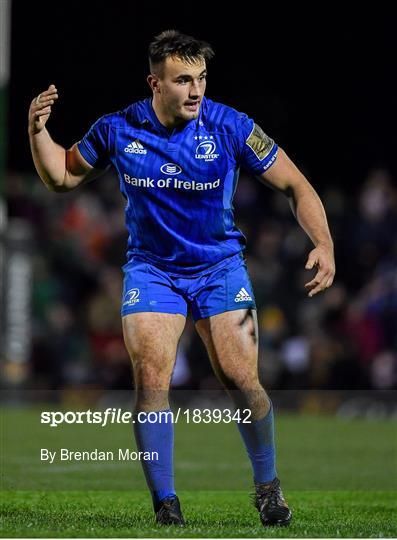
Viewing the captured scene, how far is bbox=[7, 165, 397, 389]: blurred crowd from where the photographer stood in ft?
53.6

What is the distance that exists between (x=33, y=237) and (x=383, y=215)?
4693 mm

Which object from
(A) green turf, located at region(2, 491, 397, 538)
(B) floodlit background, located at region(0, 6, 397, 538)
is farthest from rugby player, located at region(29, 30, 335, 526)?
(B) floodlit background, located at region(0, 6, 397, 538)

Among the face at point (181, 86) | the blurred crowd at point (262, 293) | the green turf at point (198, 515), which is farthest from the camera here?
the blurred crowd at point (262, 293)

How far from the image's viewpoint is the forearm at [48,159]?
680 cm

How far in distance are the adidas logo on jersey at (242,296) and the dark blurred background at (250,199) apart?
322 inches

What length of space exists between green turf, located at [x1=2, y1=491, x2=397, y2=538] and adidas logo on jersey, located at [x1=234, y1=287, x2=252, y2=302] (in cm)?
115

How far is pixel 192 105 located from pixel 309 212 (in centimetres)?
81

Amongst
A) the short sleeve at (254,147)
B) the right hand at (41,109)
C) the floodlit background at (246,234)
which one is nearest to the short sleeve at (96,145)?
the right hand at (41,109)

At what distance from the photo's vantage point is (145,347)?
6.56 m

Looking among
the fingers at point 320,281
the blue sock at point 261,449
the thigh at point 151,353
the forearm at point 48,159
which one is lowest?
the blue sock at point 261,449

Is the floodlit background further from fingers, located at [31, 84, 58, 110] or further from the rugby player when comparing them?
fingers, located at [31, 84, 58, 110]

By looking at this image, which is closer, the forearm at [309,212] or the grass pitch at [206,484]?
the grass pitch at [206,484]

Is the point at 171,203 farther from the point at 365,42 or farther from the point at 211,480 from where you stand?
the point at 365,42

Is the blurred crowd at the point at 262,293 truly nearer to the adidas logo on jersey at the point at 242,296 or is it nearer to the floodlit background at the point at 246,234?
the floodlit background at the point at 246,234
